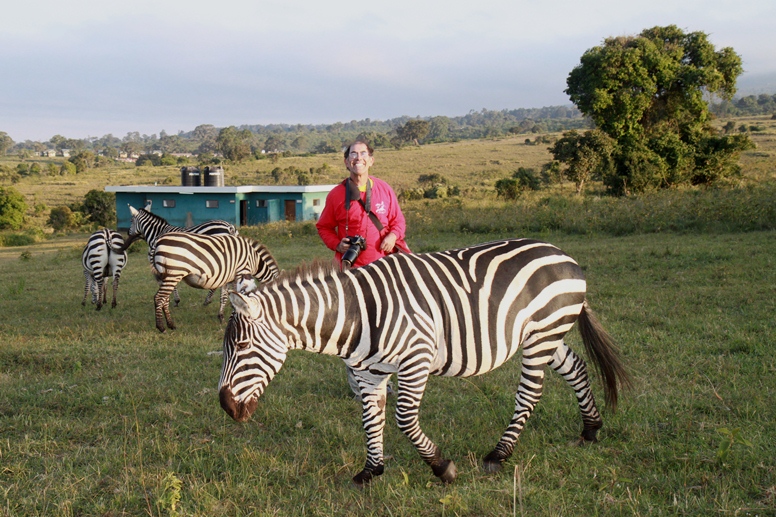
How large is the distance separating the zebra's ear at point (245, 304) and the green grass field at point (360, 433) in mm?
1203

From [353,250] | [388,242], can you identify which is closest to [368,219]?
[388,242]

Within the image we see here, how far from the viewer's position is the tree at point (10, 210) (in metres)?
34.3

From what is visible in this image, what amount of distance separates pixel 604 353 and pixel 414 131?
92488mm

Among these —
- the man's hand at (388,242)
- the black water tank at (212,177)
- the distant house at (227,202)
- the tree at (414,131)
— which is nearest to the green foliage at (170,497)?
the man's hand at (388,242)

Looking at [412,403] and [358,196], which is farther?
[358,196]

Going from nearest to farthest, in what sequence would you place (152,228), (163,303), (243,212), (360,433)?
(360,433) → (163,303) → (152,228) → (243,212)

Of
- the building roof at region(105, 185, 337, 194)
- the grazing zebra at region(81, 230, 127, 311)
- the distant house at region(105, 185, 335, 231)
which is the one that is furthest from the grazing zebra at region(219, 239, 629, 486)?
the distant house at region(105, 185, 335, 231)

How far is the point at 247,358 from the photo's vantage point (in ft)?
12.2

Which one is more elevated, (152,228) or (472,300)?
(152,228)

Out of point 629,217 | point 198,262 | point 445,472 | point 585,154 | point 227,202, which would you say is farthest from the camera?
point 227,202

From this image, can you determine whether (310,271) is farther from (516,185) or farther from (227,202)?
(227,202)

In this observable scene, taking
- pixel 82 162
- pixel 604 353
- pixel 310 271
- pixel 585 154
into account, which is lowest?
pixel 604 353

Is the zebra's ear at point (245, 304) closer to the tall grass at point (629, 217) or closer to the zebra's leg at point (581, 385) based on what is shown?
the zebra's leg at point (581, 385)

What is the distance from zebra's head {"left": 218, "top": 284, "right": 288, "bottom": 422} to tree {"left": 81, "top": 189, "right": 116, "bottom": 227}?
1467 inches
